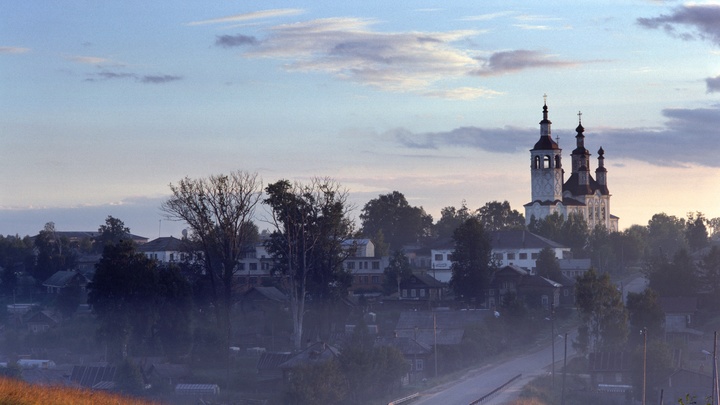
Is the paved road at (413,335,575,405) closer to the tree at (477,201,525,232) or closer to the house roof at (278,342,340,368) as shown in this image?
A: the house roof at (278,342,340,368)

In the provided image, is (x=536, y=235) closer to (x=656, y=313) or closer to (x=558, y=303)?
(x=558, y=303)

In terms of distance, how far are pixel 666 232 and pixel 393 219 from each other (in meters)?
31.4

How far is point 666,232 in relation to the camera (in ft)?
381

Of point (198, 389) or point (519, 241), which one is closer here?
point (198, 389)

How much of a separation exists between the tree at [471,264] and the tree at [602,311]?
14419mm

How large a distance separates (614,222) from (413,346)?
6718cm

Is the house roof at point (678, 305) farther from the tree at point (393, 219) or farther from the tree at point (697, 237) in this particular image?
the tree at point (393, 219)

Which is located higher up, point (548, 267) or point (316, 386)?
point (548, 267)

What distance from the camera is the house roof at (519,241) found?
81.4 meters

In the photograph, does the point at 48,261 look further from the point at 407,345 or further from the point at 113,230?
the point at 407,345

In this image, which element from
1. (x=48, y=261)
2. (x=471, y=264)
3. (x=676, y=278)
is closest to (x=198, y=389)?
(x=471, y=264)

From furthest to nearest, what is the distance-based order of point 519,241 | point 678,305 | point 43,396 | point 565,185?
1. point 565,185
2. point 519,241
3. point 678,305
4. point 43,396

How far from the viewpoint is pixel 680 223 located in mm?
126562

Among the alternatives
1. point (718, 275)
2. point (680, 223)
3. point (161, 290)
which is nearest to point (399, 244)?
point (680, 223)
